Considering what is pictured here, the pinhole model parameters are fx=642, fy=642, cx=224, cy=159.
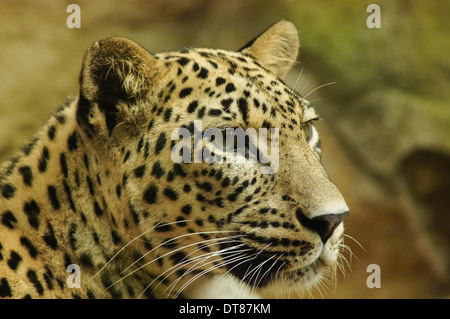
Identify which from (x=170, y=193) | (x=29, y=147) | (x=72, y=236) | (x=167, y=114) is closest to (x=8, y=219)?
(x=72, y=236)

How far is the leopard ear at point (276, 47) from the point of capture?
15.3 feet

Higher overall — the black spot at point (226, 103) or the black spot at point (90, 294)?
the black spot at point (226, 103)

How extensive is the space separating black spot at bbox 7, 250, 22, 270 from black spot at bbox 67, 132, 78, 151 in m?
0.67

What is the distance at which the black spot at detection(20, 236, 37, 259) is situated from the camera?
3.62m

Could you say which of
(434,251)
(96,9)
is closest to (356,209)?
(434,251)

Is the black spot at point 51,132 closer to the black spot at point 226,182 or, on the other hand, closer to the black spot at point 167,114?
the black spot at point 167,114

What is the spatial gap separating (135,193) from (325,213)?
106 centimetres

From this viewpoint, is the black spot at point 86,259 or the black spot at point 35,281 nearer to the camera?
the black spot at point 35,281

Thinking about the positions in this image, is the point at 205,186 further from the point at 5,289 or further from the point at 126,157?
the point at 5,289

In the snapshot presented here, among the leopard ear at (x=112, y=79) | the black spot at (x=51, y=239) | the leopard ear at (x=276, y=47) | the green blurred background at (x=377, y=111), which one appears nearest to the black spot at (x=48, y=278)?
the black spot at (x=51, y=239)

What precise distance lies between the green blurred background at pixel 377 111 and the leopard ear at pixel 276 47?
348 cm

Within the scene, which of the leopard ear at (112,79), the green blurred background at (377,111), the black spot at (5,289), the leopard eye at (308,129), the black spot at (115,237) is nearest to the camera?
the black spot at (5,289)

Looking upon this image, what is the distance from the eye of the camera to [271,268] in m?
3.71

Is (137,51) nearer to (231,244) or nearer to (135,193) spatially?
(135,193)
